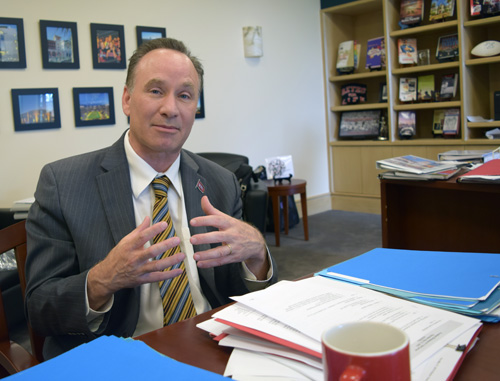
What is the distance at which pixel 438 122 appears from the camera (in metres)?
A: 5.06

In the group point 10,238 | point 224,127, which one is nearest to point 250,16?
point 224,127

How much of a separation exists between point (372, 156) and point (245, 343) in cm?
496

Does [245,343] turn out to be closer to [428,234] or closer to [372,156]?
[428,234]

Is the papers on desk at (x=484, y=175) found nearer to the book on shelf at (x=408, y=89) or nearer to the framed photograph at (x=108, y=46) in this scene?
the framed photograph at (x=108, y=46)

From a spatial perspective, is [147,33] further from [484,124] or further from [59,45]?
[484,124]

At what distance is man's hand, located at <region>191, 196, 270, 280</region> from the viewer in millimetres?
973

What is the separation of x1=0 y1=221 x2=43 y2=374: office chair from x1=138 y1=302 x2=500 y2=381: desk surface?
1.21 feet

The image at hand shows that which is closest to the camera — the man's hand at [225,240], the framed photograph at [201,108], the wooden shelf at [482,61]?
the man's hand at [225,240]

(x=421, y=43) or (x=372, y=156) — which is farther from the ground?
(x=421, y=43)

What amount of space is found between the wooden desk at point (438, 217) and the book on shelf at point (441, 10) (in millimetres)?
2822

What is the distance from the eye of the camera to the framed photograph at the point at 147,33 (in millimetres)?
4164

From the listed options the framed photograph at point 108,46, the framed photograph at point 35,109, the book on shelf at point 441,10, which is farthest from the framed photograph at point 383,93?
the framed photograph at point 35,109

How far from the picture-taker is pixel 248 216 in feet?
12.0

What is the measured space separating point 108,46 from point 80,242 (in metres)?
3.15
